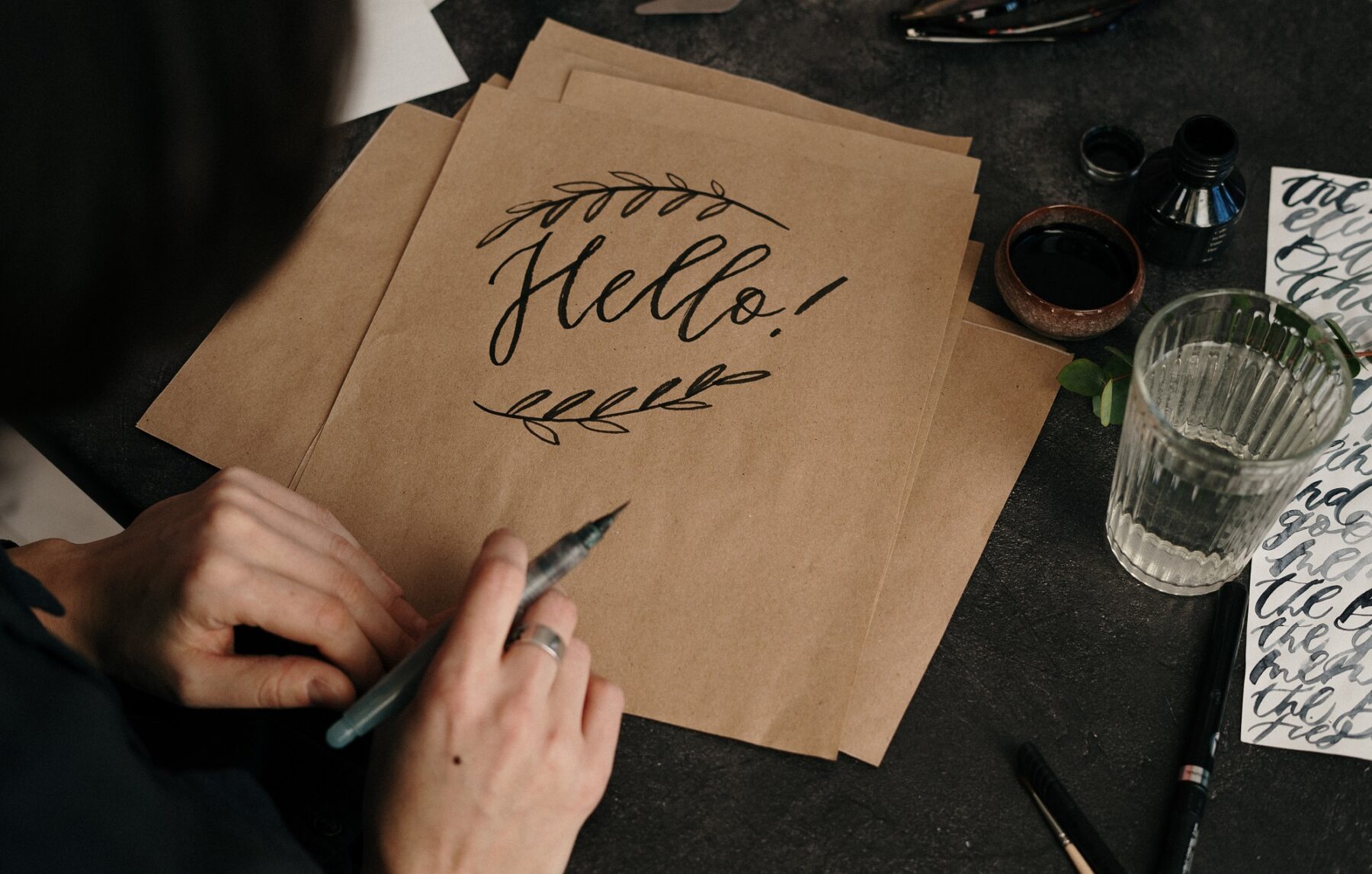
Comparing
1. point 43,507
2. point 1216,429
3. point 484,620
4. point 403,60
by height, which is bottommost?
point 43,507

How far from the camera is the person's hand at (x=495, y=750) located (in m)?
0.53

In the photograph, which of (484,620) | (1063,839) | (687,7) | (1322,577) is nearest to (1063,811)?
(1063,839)

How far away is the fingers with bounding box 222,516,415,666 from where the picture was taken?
0.59m

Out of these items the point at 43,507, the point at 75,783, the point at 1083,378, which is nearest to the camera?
the point at 75,783

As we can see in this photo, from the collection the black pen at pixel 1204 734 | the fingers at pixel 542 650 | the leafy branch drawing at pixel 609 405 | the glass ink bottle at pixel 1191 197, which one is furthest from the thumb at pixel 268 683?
the glass ink bottle at pixel 1191 197

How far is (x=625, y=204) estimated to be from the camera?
2.59 ft

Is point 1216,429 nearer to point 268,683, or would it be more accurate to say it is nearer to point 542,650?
point 542,650

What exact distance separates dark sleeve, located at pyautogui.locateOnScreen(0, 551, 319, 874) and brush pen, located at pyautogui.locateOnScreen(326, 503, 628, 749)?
0.08 meters

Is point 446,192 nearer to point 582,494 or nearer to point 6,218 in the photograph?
point 582,494

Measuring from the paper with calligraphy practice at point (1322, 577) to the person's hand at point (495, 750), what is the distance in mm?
407

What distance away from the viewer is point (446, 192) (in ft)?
2.61

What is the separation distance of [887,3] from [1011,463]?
465 millimetres

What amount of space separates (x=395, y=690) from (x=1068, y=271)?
533mm

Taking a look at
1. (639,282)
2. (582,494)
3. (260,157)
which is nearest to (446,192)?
(639,282)
